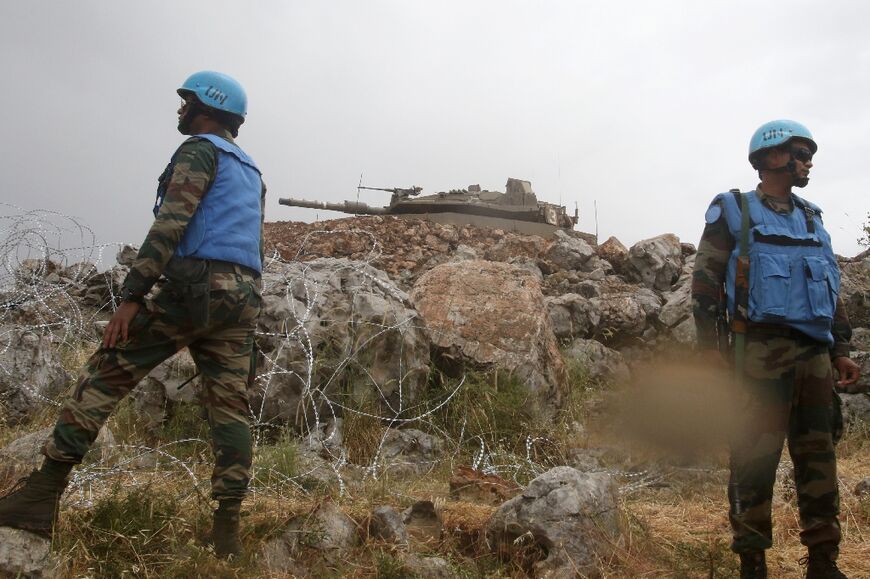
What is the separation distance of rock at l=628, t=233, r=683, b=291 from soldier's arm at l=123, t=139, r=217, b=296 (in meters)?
8.62

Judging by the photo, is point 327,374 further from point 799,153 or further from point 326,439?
point 799,153

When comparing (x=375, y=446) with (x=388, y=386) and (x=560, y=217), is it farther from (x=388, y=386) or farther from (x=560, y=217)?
(x=560, y=217)

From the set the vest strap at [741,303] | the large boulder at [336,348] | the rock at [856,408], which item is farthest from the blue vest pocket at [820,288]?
the rock at [856,408]

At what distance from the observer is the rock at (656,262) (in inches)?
416

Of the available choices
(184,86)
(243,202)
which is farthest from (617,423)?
(184,86)

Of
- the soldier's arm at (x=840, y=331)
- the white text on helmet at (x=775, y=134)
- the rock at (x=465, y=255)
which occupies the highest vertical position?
the rock at (x=465, y=255)

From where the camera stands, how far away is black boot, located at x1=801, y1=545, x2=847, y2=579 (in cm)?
273

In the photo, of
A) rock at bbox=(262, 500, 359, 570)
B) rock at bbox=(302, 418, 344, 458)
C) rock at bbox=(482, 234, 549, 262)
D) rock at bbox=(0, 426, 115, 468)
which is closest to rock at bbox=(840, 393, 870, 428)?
rock at bbox=(302, 418, 344, 458)

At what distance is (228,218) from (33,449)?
1672mm

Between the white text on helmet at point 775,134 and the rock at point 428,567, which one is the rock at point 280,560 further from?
the white text on helmet at point 775,134

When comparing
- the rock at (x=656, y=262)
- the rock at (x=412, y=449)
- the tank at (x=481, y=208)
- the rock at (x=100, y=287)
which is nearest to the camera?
the rock at (x=412, y=449)

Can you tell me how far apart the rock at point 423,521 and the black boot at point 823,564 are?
139 centimetres

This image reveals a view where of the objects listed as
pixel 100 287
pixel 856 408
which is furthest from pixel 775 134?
pixel 100 287

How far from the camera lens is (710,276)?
10.0ft
